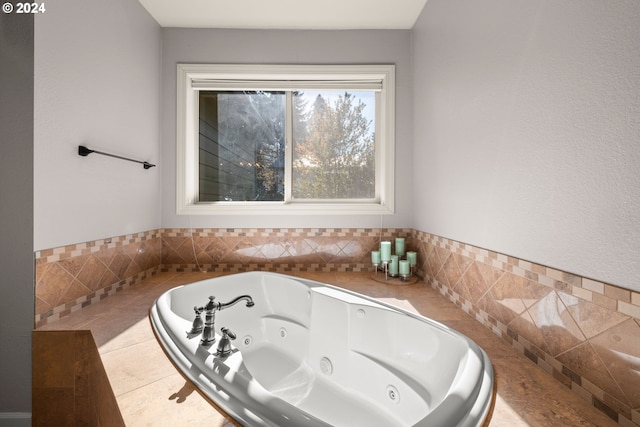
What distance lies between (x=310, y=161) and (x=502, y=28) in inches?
56.8

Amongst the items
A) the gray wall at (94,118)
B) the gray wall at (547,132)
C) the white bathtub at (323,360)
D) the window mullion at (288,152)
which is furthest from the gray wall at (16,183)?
the gray wall at (547,132)

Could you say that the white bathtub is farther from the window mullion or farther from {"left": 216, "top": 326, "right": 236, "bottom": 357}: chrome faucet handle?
the window mullion

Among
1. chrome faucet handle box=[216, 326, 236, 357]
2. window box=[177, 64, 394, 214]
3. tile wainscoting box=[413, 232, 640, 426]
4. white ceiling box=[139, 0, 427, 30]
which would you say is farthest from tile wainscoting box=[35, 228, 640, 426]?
white ceiling box=[139, 0, 427, 30]

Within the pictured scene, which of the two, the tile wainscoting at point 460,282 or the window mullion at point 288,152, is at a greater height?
the window mullion at point 288,152

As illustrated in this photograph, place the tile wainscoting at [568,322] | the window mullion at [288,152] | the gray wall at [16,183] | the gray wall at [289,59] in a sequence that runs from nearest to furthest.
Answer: the tile wainscoting at [568,322] < the gray wall at [16,183] < the gray wall at [289,59] < the window mullion at [288,152]

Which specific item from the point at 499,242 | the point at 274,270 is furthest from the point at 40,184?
the point at 499,242

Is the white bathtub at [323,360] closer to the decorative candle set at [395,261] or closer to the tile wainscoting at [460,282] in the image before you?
the tile wainscoting at [460,282]

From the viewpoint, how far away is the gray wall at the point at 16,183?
44.8 inches

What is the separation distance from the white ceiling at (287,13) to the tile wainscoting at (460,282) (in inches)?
59.9

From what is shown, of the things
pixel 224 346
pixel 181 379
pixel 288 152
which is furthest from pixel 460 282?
pixel 288 152

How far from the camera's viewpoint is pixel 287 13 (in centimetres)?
192

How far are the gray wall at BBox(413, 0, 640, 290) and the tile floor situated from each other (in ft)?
1.11

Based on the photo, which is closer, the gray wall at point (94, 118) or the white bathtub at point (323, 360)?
the white bathtub at point (323, 360)

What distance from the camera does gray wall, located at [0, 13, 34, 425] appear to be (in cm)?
114
